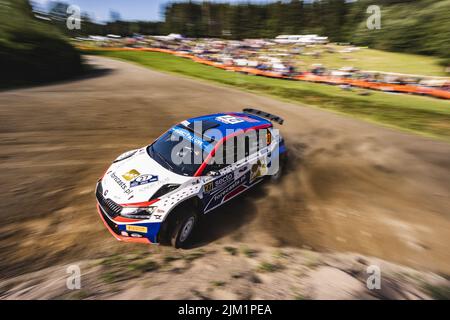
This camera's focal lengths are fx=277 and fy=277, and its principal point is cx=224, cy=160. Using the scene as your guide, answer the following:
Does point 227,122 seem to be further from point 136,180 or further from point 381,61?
point 381,61

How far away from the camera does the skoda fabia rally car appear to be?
4730 millimetres

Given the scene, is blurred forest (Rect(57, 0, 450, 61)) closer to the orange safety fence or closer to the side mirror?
the orange safety fence

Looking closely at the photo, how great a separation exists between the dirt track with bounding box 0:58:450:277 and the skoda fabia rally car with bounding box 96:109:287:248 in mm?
510

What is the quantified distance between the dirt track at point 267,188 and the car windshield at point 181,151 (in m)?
1.36

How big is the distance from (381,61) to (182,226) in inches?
1394

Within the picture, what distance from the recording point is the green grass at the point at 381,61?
26984 millimetres

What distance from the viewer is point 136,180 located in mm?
5141

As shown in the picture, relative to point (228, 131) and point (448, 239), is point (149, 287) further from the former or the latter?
point (448, 239)

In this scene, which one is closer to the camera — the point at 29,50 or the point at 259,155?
the point at 259,155

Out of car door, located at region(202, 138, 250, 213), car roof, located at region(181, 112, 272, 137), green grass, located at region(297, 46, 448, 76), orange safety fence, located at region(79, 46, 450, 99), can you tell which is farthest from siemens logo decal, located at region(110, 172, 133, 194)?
green grass, located at region(297, 46, 448, 76)

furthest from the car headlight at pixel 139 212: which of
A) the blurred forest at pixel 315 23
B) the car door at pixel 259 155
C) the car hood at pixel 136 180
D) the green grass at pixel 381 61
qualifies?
the blurred forest at pixel 315 23

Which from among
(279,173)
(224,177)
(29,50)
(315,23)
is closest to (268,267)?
(224,177)
